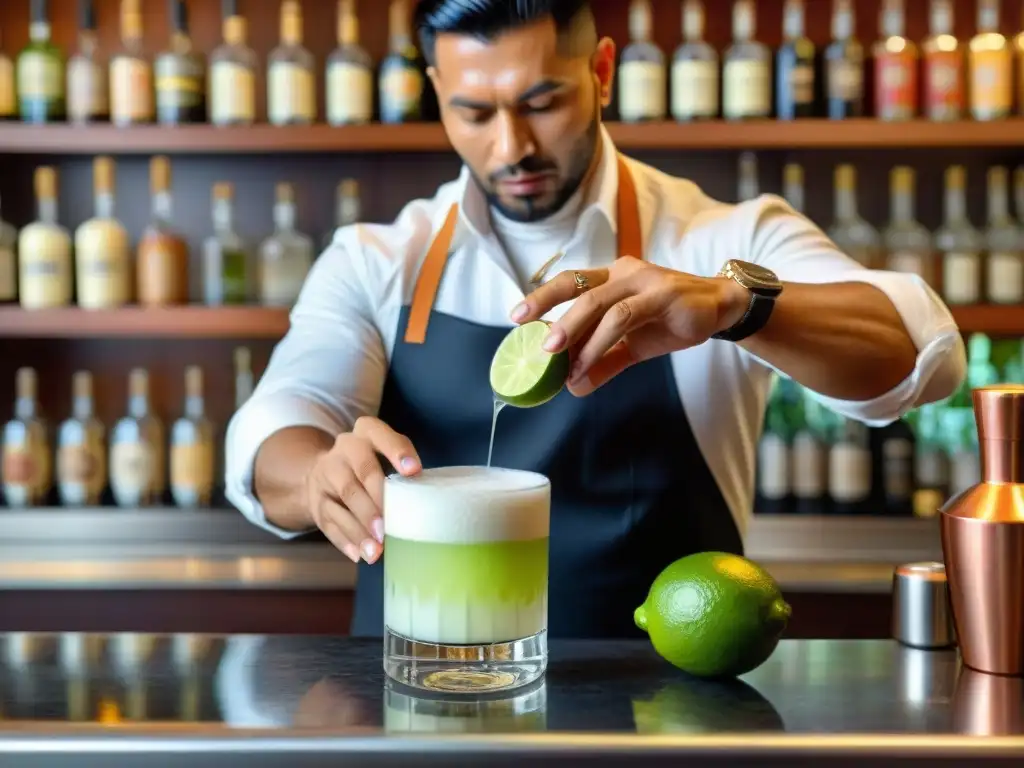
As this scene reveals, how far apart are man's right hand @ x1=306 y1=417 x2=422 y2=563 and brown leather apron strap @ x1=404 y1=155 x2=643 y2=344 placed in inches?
21.8

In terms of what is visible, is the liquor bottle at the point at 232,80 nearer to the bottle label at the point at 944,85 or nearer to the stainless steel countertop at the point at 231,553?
the stainless steel countertop at the point at 231,553

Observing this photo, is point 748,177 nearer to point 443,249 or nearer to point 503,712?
point 443,249

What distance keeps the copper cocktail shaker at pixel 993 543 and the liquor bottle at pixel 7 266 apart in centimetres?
224

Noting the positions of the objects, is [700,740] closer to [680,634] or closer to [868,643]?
[680,634]

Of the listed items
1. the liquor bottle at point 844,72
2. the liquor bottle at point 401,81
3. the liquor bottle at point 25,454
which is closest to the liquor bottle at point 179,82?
the liquor bottle at point 401,81

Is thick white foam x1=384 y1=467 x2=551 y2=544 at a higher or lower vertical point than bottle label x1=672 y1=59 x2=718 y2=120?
lower

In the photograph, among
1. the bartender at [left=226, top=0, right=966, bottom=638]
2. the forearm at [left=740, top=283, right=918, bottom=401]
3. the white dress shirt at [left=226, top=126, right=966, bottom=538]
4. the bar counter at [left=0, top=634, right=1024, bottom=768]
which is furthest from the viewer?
the white dress shirt at [left=226, top=126, right=966, bottom=538]

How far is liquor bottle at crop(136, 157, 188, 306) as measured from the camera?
260 cm

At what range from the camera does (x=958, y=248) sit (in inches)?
103

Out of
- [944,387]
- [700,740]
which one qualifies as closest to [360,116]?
[944,387]

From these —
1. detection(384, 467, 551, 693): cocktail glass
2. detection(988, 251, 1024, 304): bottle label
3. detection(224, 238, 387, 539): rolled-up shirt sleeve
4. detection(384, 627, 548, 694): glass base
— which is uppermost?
detection(988, 251, 1024, 304): bottle label

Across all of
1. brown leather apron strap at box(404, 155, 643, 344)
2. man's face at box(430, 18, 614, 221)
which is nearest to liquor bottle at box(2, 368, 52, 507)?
brown leather apron strap at box(404, 155, 643, 344)

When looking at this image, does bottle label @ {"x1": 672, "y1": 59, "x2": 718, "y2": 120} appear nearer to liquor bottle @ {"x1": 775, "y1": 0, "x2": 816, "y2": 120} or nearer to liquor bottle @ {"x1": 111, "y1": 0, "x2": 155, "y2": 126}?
liquor bottle @ {"x1": 775, "y1": 0, "x2": 816, "y2": 120}

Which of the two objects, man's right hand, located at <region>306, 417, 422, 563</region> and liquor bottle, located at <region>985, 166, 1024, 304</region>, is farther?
liquor bottle, located at <region>985, 166, 1024, 304</region>
